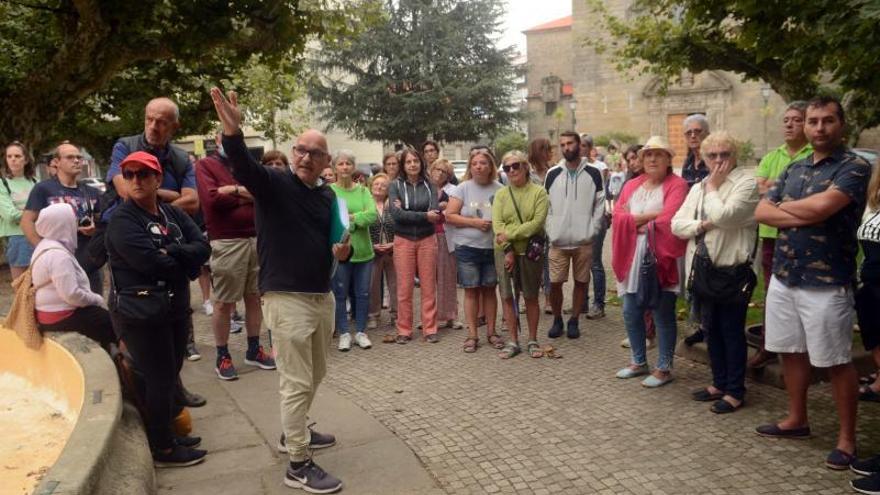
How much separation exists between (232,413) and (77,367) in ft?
3.80

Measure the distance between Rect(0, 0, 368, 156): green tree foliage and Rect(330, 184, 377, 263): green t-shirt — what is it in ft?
9.11

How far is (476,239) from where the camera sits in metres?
6.80

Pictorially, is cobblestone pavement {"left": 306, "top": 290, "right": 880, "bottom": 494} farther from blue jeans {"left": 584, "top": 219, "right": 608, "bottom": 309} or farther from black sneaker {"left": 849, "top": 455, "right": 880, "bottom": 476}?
blue jeans {"left": 584, "top": 219, "right": 608, "bottom": 309}

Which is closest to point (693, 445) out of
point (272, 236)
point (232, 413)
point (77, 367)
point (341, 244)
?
point (341, 244)

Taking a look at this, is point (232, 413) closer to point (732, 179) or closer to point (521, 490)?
point (521, 490)

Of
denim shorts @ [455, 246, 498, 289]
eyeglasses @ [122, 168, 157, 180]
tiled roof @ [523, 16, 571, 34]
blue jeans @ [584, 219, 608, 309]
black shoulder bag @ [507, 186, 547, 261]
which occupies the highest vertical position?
tiled roof @ [523, 16, 571, 34]

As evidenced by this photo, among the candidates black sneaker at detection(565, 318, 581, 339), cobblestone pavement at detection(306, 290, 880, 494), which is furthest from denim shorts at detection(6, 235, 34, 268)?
black sneaker at detection(565, 318, 581, 339)

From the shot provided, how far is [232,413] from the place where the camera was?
521cm

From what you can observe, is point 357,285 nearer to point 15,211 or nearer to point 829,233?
point 15,211

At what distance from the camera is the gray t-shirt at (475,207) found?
267 inches

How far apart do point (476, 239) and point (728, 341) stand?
2609 mm

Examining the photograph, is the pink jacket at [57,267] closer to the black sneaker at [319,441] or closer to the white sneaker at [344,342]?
the black sneaker at [319,441]

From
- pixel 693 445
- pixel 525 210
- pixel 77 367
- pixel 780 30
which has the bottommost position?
pixel 693 445

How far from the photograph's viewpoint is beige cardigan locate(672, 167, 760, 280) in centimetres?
480
